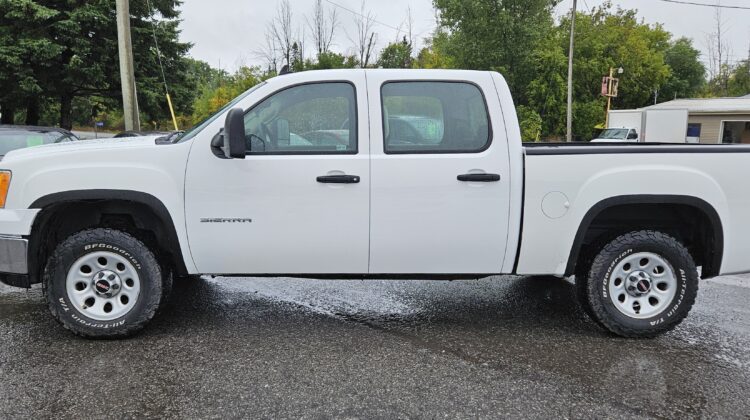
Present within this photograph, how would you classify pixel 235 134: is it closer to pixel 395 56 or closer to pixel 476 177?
pixel 476 177

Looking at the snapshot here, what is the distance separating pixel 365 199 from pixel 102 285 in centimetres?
193

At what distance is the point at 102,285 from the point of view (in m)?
3.81

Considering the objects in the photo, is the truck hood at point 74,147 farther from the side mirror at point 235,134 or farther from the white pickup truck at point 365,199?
the side mirror at point 235,134

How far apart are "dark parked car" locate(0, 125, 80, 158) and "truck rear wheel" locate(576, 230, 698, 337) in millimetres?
8263

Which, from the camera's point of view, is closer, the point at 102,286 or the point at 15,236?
the point at 15,236

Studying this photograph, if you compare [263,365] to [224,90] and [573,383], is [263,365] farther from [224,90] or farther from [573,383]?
[224,90]

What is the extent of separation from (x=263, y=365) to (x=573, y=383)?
6.28 feet

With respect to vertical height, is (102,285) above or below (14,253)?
below

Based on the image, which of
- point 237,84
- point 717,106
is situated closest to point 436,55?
point 237,84

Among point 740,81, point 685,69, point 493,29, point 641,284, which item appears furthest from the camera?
point 740,81

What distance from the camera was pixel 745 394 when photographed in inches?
124

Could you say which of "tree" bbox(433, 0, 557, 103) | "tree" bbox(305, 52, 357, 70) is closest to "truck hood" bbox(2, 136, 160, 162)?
"tree" bbox(305, 52, 357, 70)

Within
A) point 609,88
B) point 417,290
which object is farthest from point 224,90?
point 417,290

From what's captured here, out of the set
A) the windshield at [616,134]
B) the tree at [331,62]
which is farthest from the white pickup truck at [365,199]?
the tree at [331,62]
